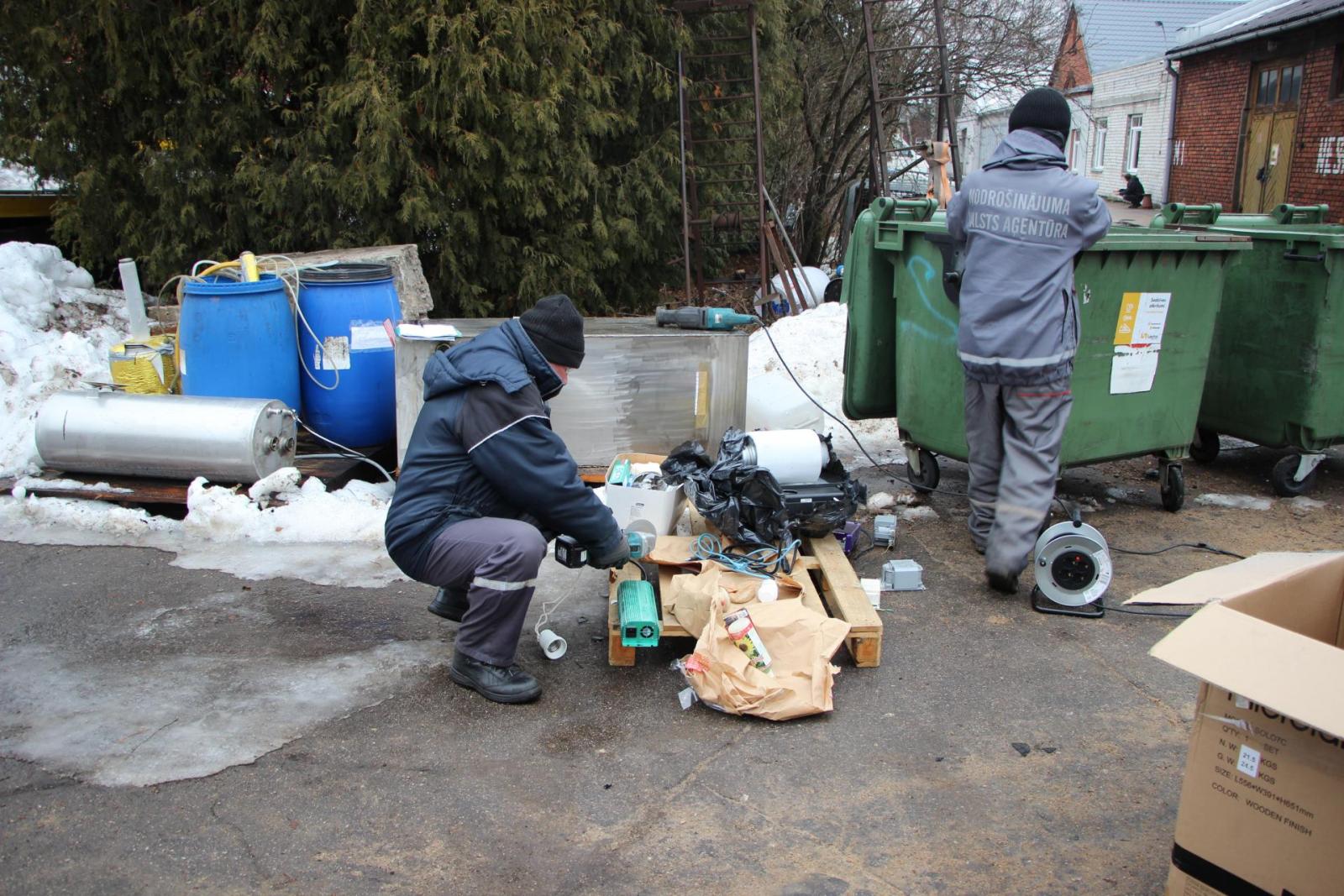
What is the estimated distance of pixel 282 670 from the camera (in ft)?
12.4

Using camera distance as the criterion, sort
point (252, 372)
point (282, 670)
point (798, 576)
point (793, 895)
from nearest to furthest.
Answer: point (793, 895) → point (282, 670) → point (798, 576) → point (252, 372)

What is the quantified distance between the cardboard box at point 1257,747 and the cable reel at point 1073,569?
180 cm

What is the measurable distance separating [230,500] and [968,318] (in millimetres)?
3475

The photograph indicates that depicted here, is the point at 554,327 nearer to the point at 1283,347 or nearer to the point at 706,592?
the point at 706,592

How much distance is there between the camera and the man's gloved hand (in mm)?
3725

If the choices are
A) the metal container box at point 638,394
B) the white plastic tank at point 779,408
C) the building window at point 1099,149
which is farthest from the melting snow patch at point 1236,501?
the building window at point 1099,149

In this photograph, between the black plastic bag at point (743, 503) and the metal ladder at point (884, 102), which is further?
the metal ladder at point (884, 102)

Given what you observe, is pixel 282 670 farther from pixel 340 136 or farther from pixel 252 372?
pixel 340 136

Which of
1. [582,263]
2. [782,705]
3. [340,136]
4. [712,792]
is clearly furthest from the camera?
[582,263]

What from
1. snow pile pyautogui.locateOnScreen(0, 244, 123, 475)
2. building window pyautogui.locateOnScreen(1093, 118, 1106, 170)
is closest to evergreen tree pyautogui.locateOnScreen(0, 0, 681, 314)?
snow pile pyautogui.locateOnScreen(0, 244, 123, 475)

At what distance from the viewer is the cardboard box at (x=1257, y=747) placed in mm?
1951

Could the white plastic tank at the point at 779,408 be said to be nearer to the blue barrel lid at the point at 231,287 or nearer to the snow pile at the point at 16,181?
the blue barrel lid at the point at 231,287

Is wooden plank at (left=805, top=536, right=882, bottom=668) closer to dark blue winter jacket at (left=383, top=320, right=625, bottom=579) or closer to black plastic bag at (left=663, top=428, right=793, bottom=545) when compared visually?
black plastic bag at (left=663, top=428, right=793, bottom=545)

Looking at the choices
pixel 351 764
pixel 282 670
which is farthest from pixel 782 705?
pixel 282 670
